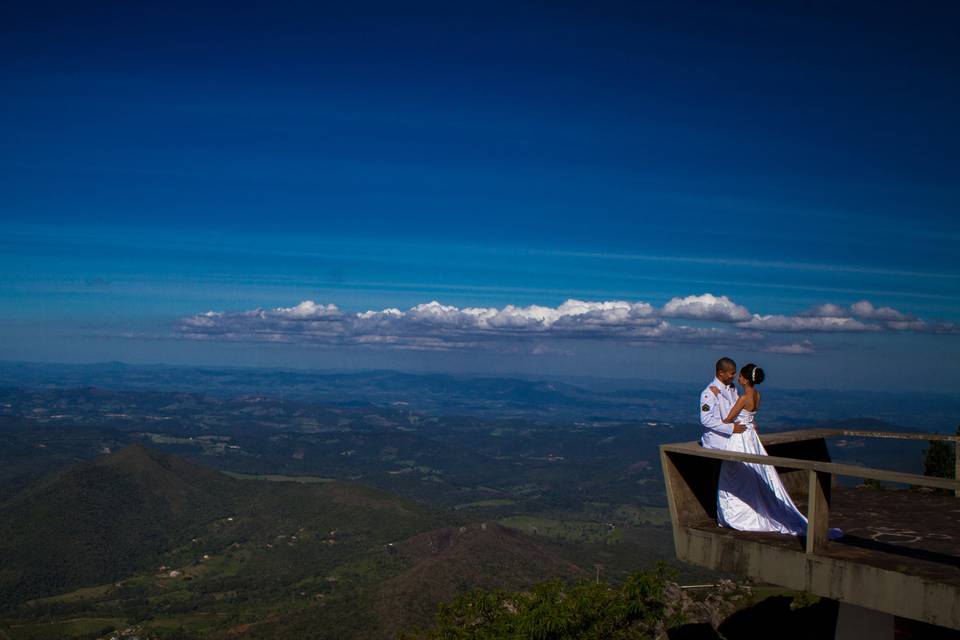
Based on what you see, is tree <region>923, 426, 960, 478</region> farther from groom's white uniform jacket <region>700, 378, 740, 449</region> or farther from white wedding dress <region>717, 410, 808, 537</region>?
white wedding dress <region>717, 410, 808, 537</region>

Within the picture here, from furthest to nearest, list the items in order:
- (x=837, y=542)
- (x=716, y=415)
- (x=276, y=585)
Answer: (x=276, y=585) < (x=716, y=415) < (x=837, y=542)

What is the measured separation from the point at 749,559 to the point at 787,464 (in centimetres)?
176

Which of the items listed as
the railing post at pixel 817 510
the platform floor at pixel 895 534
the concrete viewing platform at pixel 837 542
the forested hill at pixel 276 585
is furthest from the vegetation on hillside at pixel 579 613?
the forested hill at pixel 276 585

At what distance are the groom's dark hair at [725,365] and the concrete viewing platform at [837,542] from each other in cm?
145

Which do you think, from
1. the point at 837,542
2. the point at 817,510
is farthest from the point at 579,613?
the point at 817,510

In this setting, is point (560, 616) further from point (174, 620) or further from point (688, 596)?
point (174, 620)

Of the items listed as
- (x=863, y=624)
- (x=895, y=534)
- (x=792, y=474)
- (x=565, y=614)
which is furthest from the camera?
(x=565, y=614)

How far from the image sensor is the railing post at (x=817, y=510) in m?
9.14

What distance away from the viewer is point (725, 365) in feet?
39.3

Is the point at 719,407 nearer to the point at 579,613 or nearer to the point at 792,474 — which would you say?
the point at 792,474

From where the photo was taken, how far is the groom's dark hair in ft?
39.2

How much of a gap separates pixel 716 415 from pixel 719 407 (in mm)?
158

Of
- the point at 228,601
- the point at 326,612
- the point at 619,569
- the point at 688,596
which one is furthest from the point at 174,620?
the point at 688,596

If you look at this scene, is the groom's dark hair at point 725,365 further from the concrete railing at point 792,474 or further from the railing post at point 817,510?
the railing post at point 817,510
